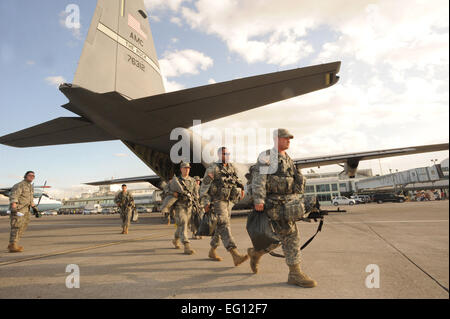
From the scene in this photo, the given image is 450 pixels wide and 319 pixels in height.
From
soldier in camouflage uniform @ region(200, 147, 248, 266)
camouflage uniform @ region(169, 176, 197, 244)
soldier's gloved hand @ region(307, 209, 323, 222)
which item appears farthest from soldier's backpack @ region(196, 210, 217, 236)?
soldier's gloved hand @ region(307, 209, 323, 222)

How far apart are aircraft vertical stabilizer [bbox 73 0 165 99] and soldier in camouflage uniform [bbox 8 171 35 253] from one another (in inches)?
127

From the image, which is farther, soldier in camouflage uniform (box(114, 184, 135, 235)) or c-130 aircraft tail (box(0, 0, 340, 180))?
soldier in camouflage uniform (box(114, 184, 135, 235))

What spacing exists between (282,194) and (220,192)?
164 cm

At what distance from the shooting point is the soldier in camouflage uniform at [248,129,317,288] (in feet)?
10.4

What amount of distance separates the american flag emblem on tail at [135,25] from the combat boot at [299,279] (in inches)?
349

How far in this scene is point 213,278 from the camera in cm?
342

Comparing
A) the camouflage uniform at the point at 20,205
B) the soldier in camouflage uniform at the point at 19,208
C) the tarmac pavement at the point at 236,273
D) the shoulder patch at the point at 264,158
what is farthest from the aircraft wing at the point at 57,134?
the shoulder patch at the point at 264,158

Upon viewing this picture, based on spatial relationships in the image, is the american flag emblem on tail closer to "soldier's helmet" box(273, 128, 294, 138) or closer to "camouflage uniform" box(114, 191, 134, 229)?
"camouflage uniform" box(114, 191, 134, 229)

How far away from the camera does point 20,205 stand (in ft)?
21.5

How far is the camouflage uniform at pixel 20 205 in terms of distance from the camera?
20.8 feet

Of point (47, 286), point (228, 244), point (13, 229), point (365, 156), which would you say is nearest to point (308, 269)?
point (228, 244)

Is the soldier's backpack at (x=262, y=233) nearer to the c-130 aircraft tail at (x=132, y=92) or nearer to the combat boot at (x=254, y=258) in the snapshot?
the combat boot at (x=254, y=258)

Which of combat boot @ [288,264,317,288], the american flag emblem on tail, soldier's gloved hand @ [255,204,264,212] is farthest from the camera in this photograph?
the american flag emblem on tail
